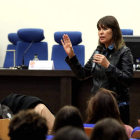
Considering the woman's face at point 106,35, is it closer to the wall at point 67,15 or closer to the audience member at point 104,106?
the audience member at point 104,106

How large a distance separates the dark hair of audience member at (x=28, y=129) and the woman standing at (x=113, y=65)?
1.12 meters

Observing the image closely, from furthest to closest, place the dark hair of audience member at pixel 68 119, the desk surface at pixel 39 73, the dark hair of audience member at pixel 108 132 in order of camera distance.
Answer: the desk surface at pixel 39 73 < the dark hair of audience member at pixel 68 119 < the dark hair of audience member at pixel 108 132

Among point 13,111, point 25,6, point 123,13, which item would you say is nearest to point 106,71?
point 13,111

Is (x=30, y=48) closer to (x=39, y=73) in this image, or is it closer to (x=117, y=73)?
(x=39, y=73)

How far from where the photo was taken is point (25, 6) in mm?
6363

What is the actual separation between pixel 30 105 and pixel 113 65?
2.12 feet

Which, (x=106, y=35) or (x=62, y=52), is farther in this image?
(x=62, y=52)

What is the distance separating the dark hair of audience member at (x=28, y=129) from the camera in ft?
2.68

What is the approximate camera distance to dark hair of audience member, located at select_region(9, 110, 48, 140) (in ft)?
2.68

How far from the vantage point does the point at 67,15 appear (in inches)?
245

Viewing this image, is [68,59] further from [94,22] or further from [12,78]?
[94,22]

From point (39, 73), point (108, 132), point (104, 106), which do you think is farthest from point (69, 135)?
point (39, 73)

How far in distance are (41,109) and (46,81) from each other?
150cm

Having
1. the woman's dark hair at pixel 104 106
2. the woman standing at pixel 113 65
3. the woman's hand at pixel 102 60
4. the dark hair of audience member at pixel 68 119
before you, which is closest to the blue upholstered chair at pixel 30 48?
the woman standing at pixel 113 65
